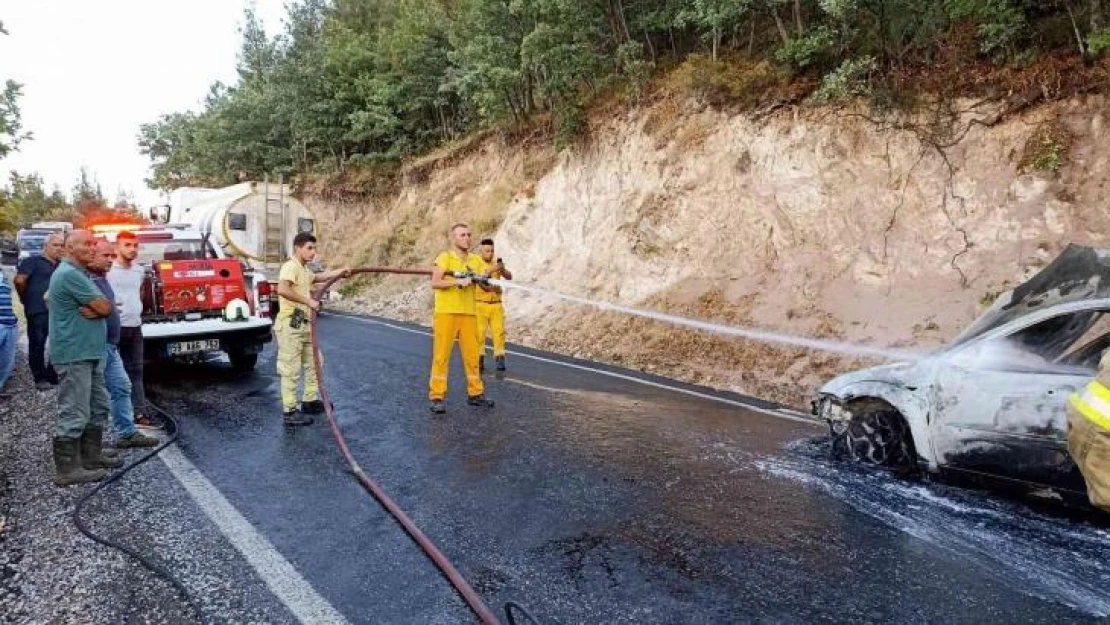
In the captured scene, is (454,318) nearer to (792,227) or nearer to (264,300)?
(264,300)

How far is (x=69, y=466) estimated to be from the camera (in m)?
4.63

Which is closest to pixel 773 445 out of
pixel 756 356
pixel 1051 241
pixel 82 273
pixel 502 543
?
pixel 502 543

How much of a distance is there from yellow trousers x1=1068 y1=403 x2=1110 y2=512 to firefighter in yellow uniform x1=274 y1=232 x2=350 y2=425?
564cm

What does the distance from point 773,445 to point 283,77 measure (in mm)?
27493

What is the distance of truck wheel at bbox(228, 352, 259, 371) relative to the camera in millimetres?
8719

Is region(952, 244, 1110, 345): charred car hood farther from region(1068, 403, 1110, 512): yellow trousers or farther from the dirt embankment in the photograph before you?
the dirt embankment

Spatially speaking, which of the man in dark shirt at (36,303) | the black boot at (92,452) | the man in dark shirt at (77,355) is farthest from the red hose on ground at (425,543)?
the man in dark shirt at (36,303)

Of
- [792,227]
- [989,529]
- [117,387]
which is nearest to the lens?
[989,529]

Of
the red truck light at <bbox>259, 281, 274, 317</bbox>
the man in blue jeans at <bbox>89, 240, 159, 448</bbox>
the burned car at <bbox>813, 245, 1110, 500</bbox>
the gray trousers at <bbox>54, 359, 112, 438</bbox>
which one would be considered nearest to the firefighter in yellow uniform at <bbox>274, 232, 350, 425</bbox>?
the man in blue jeans at <bbox>89, 240, 159, 448</bbox>

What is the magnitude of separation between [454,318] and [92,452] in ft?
10.5

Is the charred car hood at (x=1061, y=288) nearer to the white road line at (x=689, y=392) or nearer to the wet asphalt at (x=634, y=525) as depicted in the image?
the wet asphalt at (x=634, y=525)

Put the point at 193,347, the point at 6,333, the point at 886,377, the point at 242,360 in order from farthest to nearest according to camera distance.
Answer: the point at 242,360, the point at 193,347, the point at 6,333, the point at 886,377

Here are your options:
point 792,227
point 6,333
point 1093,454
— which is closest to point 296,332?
point 6,333

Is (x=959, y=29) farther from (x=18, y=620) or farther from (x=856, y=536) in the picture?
(x=18, y=620)
